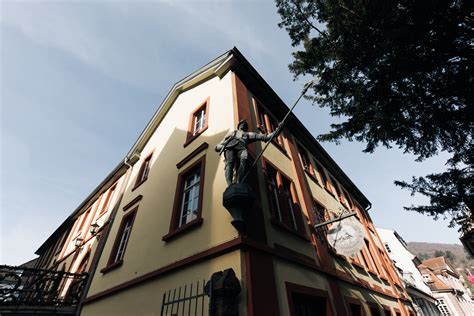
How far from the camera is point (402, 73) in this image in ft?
18.3

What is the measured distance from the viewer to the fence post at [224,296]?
379 centimetres

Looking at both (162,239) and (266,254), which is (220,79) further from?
(266,254)

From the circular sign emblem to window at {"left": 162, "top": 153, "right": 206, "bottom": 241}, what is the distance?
439 centimetres

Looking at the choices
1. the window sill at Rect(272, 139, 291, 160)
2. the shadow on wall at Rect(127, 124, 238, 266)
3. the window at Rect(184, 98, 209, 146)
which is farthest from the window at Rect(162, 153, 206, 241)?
the window sill at Rect(272, 139, 291, 160)

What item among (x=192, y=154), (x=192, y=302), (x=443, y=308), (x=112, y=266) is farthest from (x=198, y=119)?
(x=443, y=308)

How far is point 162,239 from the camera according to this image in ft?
21.5

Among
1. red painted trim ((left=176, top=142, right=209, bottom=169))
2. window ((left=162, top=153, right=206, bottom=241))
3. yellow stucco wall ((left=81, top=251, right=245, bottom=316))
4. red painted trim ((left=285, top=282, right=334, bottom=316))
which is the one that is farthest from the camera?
red painted trim ((left=176, top=142, right=209, bottom=169))

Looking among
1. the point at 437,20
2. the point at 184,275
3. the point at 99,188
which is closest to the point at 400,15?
the point at 437,20

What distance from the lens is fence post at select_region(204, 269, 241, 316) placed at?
3785 mm

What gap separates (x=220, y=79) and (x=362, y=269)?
1027 cm

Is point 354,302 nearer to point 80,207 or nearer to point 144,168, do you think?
point 144,168

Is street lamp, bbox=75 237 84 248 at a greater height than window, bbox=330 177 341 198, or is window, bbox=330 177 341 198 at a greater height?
window, bbox=330 177 341 198

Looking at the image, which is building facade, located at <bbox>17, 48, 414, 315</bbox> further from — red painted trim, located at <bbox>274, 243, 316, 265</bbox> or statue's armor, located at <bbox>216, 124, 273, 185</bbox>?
statue's armor, located at <bbox>216, 124, 273, 185</bbox>

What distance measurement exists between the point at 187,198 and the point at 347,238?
4957 mm
